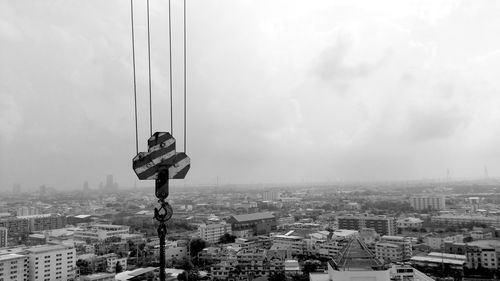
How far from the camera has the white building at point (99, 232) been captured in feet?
32.4

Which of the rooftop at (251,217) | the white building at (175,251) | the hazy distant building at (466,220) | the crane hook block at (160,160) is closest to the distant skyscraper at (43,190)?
the rooftop at (251,217)

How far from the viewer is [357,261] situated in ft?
8.59

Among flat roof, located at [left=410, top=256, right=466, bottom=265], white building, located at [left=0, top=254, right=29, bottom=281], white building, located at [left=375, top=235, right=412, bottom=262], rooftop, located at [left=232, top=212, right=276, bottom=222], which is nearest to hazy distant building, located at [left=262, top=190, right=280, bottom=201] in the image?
rooftop, located at [left=232, top=212, right=276, bottom=222]

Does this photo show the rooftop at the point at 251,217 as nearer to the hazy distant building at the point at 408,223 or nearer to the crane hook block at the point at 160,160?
the hazy distant building at the point at 408,223

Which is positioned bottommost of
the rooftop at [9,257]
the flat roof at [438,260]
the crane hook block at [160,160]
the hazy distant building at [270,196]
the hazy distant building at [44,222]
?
the hazy distant building at [270,196]

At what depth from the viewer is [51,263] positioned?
5.72 metres

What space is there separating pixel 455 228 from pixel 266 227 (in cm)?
502

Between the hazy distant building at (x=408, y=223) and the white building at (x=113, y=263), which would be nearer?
the white building at (x=113, y=263)

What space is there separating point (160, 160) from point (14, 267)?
18.6 ft

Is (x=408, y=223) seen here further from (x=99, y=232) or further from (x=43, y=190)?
(x=43, y=190)

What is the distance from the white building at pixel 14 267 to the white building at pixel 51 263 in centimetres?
8

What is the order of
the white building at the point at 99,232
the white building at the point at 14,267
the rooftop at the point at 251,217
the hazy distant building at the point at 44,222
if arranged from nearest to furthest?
the white building at the point at 14,267 < the white building at the point at 99,232 < the rooftop at the point at 251,217 < the hazy distant building at the point at 44,222

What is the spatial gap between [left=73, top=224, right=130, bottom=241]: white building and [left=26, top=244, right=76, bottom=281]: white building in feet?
12.1

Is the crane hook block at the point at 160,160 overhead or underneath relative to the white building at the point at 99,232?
overhead
